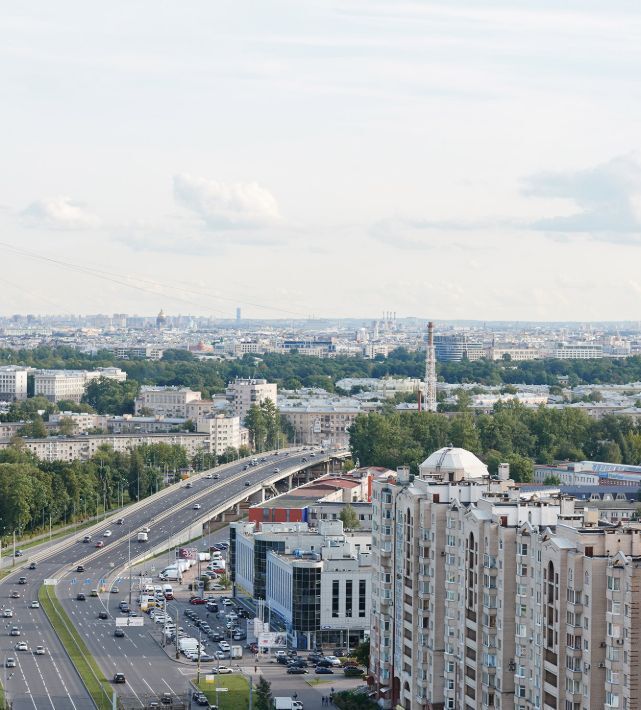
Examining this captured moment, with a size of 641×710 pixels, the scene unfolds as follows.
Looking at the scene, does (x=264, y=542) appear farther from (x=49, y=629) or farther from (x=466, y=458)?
(x=466, y=458)

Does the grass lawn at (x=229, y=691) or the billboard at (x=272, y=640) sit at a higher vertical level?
the billboard at (x=272, y=640)

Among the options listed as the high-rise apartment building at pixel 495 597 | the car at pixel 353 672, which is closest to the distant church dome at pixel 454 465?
the high-rise apartment building at pixel 495 597

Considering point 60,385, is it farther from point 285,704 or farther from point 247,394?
point 285,704

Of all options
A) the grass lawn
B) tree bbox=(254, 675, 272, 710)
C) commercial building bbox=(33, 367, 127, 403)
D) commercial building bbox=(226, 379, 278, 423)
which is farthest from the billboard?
commercial building bbox=(33, 367, 127, 403)

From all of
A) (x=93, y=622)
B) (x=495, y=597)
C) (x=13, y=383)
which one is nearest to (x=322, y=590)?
(x=93, y=622)

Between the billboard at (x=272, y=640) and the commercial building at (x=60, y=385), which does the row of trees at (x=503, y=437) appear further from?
the commercial building at (x=60, y=385)

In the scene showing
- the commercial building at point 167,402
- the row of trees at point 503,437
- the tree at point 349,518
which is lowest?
the tree at point 349,518

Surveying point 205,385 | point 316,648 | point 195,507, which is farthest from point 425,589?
point 205,385
